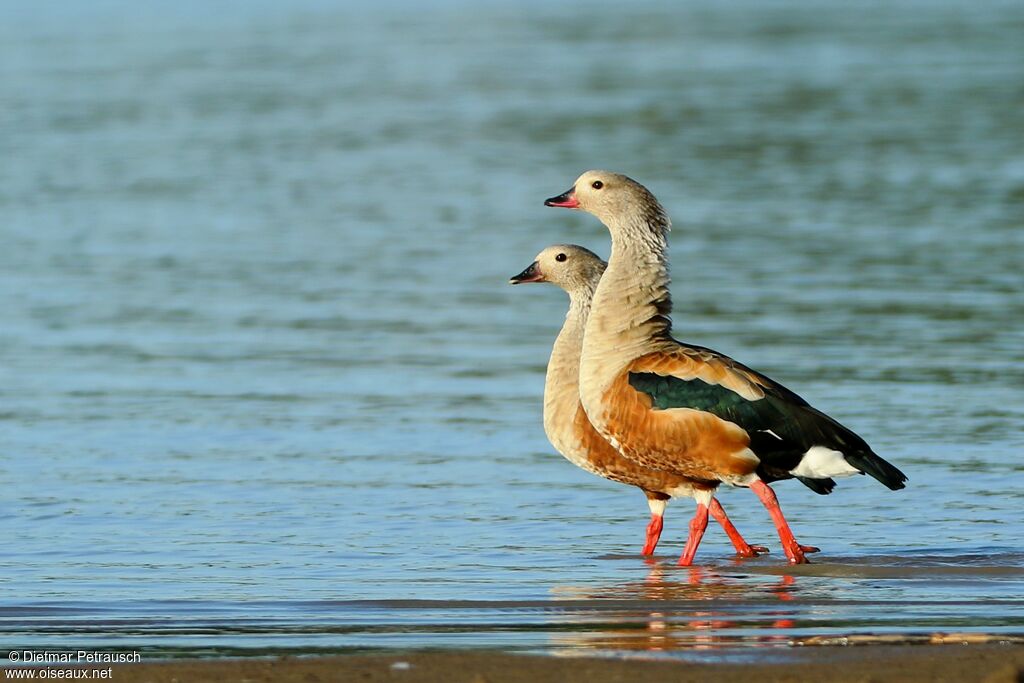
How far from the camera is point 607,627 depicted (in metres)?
8.95

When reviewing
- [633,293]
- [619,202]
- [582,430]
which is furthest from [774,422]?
[619,202]

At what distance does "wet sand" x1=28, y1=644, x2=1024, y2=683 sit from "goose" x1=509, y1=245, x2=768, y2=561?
301 cm

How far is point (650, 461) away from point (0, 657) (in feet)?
12.3

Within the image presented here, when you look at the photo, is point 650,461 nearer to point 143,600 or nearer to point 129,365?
point 143,600

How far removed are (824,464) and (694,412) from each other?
73 centimetres

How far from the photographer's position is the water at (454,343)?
982 centimetres

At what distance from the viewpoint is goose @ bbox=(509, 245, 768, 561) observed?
11.0 meters

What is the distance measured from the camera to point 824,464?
10.3 metres

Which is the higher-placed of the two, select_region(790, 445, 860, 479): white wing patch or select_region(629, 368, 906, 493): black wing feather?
select_region(629, 368, 906, 493): black wing feather

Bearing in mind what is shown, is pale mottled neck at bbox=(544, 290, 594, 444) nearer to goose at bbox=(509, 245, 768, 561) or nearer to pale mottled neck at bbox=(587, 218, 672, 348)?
goose at bbox=(509, 245, 768, 561)

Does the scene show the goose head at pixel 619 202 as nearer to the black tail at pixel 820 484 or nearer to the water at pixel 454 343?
the black tail at pixel 820 484

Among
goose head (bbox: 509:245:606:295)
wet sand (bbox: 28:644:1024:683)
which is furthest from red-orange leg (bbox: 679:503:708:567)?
wet sand (bbox: 28:644:1024:683)

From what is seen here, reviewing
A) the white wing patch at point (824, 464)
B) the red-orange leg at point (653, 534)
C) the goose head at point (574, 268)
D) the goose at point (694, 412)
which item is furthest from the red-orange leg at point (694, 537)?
the goose head at point (574, 268)

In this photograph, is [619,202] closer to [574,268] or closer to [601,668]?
[574,268]
